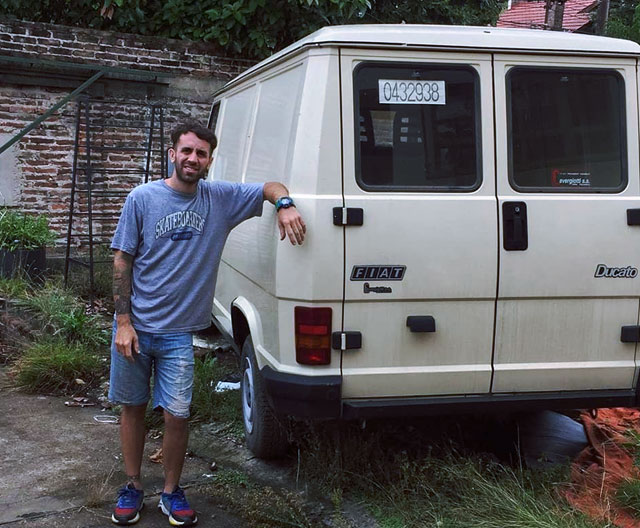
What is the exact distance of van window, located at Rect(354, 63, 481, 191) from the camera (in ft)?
12.3

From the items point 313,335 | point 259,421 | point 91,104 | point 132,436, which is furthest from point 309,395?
point 91,104

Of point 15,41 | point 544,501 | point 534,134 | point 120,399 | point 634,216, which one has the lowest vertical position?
point 544,501

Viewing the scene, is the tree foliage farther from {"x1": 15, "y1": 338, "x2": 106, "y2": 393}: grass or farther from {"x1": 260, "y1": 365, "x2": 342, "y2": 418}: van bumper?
{"x1": 260, "y1": 365, "x2": 342, "y2": 418}: van bumper

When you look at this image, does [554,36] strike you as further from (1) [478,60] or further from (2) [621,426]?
(2) [621,426]

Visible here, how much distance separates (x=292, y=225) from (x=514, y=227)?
111cm

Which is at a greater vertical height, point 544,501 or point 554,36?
point 554,36

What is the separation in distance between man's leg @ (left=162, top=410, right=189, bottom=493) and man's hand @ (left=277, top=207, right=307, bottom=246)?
1.07 meters

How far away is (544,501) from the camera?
11.8 feet

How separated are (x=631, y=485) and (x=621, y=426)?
1.19 metres

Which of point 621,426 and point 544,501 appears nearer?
point 544,501

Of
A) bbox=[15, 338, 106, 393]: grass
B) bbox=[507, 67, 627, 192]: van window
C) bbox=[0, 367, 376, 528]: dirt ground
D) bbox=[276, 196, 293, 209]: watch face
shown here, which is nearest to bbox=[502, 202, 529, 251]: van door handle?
bbox=[507, 67, 627, 192]: van window

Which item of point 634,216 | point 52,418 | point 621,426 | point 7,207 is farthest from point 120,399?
point 7,207

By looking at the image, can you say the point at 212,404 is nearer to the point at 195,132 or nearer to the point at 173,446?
the point at 173,446

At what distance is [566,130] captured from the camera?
3918mm
